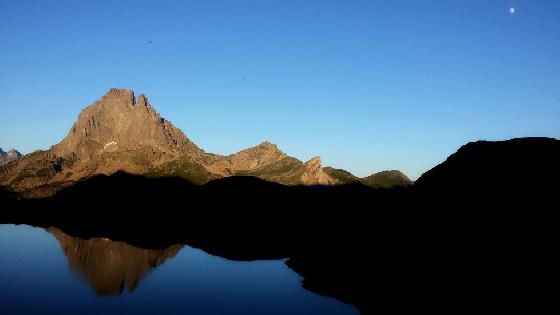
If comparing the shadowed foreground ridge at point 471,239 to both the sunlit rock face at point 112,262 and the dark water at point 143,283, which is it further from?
the sunlit rock face at point 112,262

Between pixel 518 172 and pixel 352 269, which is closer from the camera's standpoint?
pixel 518 172

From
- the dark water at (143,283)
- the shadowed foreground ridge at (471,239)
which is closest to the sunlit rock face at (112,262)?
the dark water at (143,283)

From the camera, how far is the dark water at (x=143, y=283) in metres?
97.5

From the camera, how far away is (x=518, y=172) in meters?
81.4

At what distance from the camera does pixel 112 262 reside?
15912 cm

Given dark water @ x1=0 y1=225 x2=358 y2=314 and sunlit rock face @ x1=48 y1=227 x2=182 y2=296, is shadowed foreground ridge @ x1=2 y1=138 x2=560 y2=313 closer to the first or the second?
dark water @ x1=0 y1=225 x2=358 y2=314

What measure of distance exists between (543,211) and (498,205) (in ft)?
29.0

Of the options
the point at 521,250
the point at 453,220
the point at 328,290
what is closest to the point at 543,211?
the point at 521,250

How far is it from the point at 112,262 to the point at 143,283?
39.9m

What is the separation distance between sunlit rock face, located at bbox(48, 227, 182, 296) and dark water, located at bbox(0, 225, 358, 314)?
0.88 feet

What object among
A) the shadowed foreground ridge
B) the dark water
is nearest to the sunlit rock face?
the dark water

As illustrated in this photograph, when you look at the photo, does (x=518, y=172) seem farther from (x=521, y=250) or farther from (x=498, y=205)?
(x=521, y=250)

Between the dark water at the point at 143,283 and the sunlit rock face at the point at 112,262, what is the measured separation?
0.27m

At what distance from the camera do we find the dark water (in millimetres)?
97500
